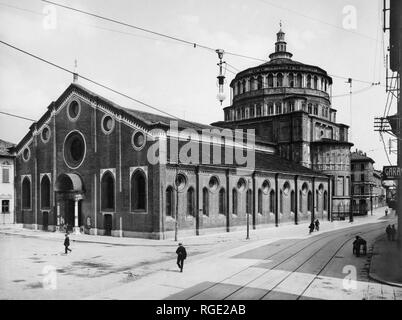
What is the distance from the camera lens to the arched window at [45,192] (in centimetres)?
4069

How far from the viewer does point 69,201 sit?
38219 millimetres

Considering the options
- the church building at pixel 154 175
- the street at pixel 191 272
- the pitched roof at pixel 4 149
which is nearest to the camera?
the street at pixel 191 272

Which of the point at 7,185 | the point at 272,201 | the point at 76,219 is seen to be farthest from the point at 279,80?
the point at 7,185

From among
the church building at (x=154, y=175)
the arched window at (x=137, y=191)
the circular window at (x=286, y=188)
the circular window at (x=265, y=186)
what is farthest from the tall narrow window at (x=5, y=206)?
A: the circular window at (x=286, y=188)

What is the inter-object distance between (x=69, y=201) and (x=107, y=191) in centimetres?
524

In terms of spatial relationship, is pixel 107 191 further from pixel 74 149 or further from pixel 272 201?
pixel 272 201

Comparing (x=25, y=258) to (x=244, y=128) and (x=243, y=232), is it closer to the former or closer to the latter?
(x=243, y=232)

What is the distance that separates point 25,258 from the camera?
2288 cm

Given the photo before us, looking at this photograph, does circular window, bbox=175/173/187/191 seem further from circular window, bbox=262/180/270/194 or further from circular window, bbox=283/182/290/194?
circular window, bbox=283/182/290/194

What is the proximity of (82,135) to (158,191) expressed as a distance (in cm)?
1088

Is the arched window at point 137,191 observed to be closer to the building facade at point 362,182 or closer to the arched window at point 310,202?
the arched window at point 310,202

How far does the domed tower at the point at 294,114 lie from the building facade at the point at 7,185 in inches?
1186

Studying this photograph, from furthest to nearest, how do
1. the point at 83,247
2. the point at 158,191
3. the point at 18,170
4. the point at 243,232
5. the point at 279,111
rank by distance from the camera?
1. the point at 279,111
2. the point at 18,170
3. the point at 243,232
4. the point at 158,191
5. the point at 83,247
